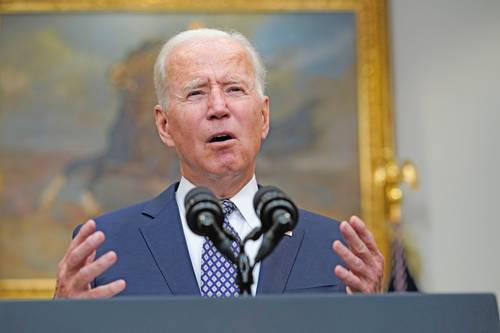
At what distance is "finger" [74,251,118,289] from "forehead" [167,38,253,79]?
917 millimetres

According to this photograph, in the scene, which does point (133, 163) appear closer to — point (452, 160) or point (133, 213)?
point (452, 160)

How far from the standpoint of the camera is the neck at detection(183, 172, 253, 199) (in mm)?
2650

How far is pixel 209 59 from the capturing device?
2.73 meters

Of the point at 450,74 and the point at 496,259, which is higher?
the point at 450,74

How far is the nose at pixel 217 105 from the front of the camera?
2.64m

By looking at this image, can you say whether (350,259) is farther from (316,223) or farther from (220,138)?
(220,138)

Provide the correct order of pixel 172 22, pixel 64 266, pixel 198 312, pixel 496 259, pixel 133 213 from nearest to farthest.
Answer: pixel 198 312 < pixel 64 266 < pixel 133 213 < pixel 496 259 < pixel 172 22

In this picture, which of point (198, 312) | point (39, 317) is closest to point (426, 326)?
point (198, 312)

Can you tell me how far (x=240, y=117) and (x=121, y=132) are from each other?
3.03 metres

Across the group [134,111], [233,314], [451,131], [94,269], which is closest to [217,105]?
[94,269]

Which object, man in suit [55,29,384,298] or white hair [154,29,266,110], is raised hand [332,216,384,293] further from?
white hair [154,29,266,110]

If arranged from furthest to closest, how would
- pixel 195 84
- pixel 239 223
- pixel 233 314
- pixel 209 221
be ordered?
pixel 195 84
pixel 239 223
pixel 209 221
pixel 233 314

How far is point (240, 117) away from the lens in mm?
2672

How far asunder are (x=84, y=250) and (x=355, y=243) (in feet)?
2.08
